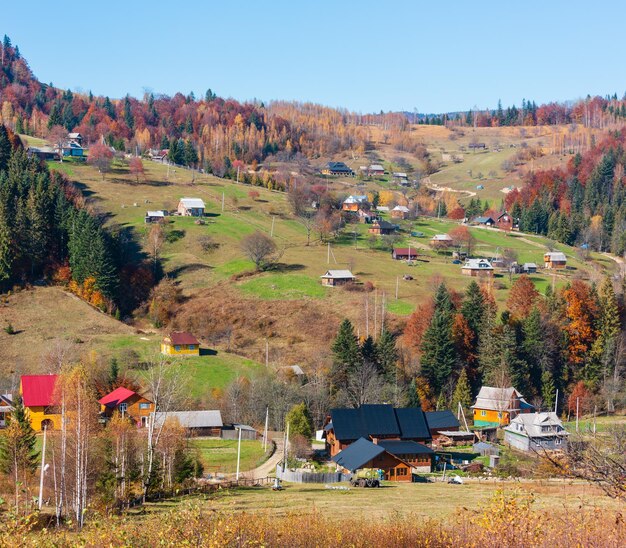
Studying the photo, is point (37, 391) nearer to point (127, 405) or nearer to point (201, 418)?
point (127, 405)

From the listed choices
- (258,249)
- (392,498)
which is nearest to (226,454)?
(392,498)

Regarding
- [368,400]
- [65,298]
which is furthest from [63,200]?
[368,400]

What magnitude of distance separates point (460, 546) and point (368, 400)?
45869mm

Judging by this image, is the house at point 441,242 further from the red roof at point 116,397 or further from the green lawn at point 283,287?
the red roof at point 116,397

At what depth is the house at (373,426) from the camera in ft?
157

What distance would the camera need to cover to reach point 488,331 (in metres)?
66.9

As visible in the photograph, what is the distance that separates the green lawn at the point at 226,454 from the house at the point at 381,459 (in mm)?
5483

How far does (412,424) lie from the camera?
49.6 metres

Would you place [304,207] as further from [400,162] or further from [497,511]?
[497,511]

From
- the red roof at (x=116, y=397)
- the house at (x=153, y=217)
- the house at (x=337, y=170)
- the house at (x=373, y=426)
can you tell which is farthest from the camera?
the house at (x=337, y=170)

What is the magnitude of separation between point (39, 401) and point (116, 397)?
512 cm

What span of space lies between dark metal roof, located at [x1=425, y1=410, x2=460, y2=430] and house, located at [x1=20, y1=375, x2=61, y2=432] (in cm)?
2577

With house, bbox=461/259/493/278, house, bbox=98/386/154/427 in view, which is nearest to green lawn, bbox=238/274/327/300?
house, bbox=461/259/493/278

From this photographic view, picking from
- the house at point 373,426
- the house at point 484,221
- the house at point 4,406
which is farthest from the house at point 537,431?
the house at point 484,221
